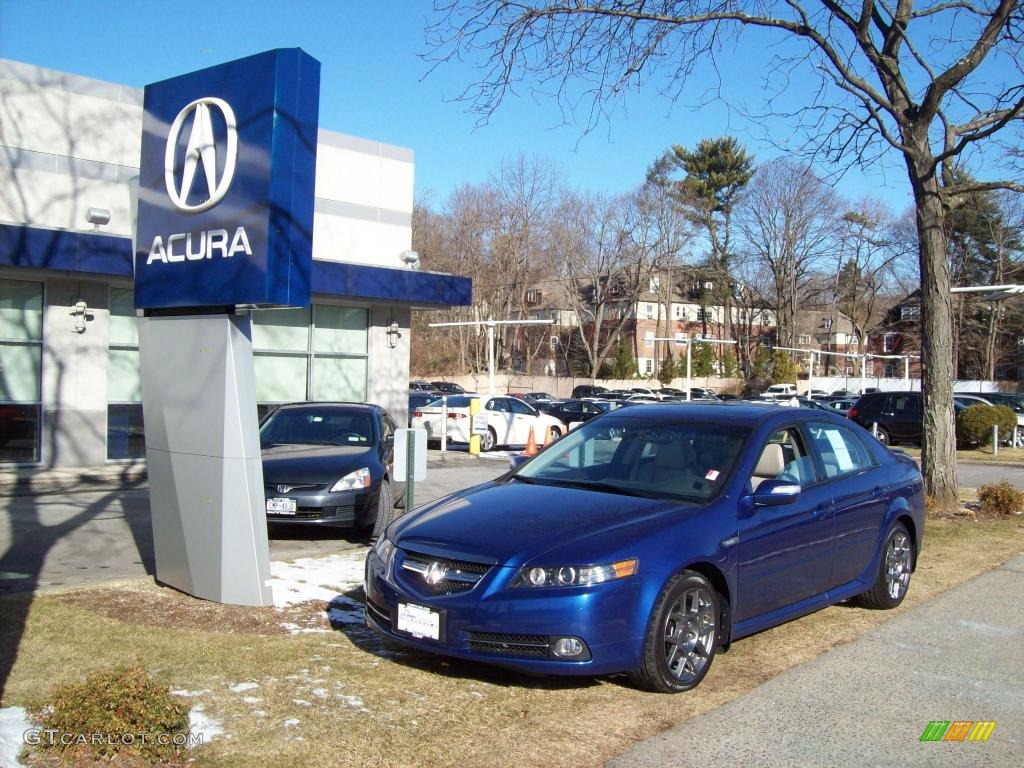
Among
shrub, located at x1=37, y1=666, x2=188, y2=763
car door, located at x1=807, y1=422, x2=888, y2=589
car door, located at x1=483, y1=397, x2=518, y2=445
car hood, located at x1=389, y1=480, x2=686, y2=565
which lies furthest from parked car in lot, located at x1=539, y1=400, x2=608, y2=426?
shrub, located at x1=37, y1=666, x2=188, y2=763

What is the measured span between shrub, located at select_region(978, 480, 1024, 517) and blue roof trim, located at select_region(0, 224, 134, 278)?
39.9 feet

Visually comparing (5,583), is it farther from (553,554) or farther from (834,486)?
(834,486)

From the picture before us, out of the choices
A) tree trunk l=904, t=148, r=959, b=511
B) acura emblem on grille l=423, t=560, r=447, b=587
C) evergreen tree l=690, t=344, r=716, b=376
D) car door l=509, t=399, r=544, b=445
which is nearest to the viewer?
acura emblem on grille l=423, t=560, r=447, b=587

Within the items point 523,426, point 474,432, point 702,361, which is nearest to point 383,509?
point 474,432

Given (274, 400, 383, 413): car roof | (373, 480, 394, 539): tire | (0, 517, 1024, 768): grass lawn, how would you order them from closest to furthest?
(0, 517, 1024, 768): grass lawn
(373, 480, 394, 539): tire
(274, 400, 383, 413): car roof

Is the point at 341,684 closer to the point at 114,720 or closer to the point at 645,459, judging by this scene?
the point at 114,720

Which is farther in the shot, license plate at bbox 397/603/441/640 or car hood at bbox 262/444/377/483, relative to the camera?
car hood at bbox 262/444/377/483

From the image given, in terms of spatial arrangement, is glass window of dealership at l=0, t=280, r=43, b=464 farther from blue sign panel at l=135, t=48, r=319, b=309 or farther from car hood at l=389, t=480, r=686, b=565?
car hood at l=389, t=480, r=686, b=565

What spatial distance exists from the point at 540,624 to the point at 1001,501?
10208 millimetres

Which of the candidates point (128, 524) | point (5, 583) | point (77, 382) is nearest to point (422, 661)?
point (5, 583)

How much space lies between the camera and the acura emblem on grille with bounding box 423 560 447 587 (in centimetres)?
530

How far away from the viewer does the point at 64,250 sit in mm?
13680

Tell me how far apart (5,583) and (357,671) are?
376 cm

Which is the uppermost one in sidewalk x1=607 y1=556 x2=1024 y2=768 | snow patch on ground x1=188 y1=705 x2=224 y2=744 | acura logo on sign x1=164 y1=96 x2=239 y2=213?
acura logo on sign x1=164 y1=96 x2=239 y2=213
